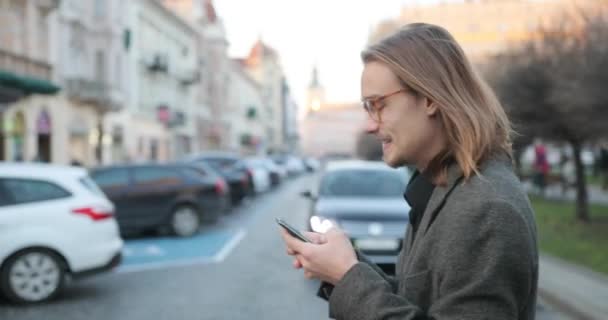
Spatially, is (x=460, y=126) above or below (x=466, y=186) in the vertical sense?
above

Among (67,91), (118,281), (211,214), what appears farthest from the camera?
(67,91)

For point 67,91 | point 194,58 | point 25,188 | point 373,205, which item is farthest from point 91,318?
point 194,58

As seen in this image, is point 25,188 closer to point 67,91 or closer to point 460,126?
point 460,126

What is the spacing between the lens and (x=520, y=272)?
1.49m

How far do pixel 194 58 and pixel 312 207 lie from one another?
51071mm

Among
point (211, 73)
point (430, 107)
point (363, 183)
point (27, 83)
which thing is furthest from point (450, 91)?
point (211, 73)

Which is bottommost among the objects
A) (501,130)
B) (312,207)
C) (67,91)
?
(312,207)

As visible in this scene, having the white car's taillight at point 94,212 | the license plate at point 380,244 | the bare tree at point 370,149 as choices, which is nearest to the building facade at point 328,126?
the bare tree at point 370,149

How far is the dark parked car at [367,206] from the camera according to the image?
9.71 metres

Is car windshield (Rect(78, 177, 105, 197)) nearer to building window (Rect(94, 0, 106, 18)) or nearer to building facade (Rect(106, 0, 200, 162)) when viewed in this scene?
building window (Rect(94, 0, 106, 18))

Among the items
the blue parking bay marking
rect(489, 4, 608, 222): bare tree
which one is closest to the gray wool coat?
the blue parking bay marking

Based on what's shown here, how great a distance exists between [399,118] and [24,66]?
87.4ft

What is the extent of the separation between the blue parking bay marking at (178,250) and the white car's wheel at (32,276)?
95.8 inches

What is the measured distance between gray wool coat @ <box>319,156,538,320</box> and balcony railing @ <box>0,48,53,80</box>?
24777mm
